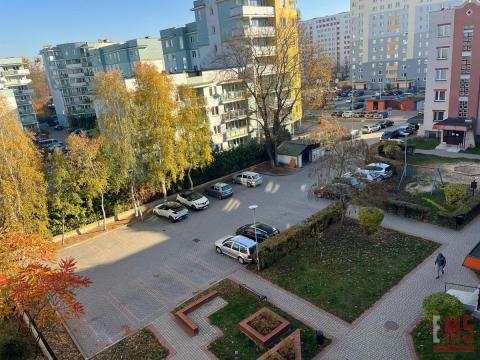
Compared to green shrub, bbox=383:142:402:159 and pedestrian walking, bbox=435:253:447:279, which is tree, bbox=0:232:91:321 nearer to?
pedestrian walking, bbox=435:253:447:279

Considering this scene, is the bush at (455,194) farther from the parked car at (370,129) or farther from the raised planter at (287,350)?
the parked car at (370,129)

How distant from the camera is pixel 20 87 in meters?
80.1

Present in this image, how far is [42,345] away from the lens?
15562 millimetres

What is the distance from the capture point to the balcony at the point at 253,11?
1756 inches

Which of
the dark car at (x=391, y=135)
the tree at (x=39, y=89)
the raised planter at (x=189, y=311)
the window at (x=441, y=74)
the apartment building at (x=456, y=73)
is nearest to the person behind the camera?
the raised planter at (x=189, y=311)

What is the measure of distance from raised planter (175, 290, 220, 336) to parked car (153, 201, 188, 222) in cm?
1096

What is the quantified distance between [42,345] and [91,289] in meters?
4.76

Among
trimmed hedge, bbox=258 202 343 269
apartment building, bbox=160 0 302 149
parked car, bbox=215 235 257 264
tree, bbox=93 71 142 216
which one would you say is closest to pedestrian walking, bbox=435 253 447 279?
trimmed hedge, bbox=258 202 343 269

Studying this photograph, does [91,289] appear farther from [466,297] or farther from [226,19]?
[226,19]

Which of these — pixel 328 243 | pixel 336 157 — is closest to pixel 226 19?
pixel 336 157

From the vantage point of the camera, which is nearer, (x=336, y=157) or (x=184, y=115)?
(x=336, y=157)

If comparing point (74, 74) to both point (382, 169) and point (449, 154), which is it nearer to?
point (382, 169)

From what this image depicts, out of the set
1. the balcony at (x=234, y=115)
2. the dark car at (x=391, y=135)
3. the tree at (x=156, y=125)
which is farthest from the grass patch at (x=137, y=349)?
the dark car at (x=391, y=135)

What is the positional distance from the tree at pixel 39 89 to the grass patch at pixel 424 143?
308 feet
